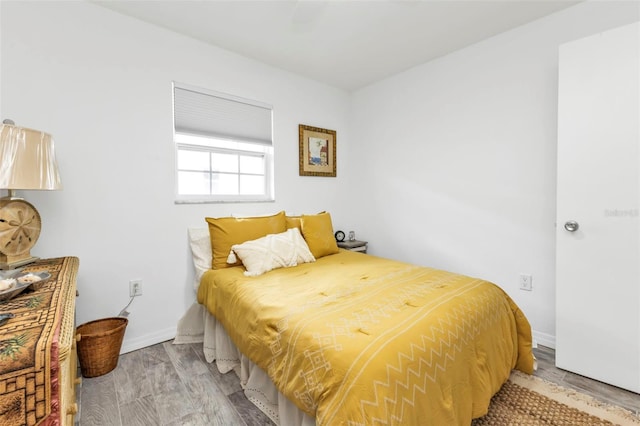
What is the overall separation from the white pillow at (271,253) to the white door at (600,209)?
1.84 m

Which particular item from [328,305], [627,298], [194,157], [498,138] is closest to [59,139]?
[194,157]

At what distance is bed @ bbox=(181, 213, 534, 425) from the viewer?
1.05m

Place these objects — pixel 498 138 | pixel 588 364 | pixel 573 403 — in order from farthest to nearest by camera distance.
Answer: pixel 498 138
pixel 588 364
pixel 573 403

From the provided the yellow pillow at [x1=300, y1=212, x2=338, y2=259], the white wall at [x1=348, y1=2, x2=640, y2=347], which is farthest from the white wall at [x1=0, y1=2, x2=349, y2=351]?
the white wall at [x1=348, y1=2, x2=640, y2=347]

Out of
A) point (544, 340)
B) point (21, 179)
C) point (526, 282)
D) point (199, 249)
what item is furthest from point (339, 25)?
point (544, 340)

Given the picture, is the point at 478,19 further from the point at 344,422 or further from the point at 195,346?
the point at 195,346

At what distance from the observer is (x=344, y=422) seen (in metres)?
0.98

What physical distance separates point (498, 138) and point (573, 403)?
6.17 feet

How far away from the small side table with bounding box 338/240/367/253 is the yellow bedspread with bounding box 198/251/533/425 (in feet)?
4.09

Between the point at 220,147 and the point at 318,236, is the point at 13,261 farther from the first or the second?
the point at 318,236

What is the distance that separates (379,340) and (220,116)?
2328 millimetres

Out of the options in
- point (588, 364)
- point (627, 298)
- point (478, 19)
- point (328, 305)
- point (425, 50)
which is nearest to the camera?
point (328, 305)

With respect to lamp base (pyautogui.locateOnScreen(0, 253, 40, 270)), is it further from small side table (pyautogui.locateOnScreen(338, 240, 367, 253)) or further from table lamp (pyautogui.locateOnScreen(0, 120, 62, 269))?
small side table (pyautogui.locateOnScreen(338, 240, 367, 253))

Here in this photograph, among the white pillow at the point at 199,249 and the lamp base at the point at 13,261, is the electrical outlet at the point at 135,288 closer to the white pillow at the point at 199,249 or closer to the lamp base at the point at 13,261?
the white pillow at the point at 199,249
